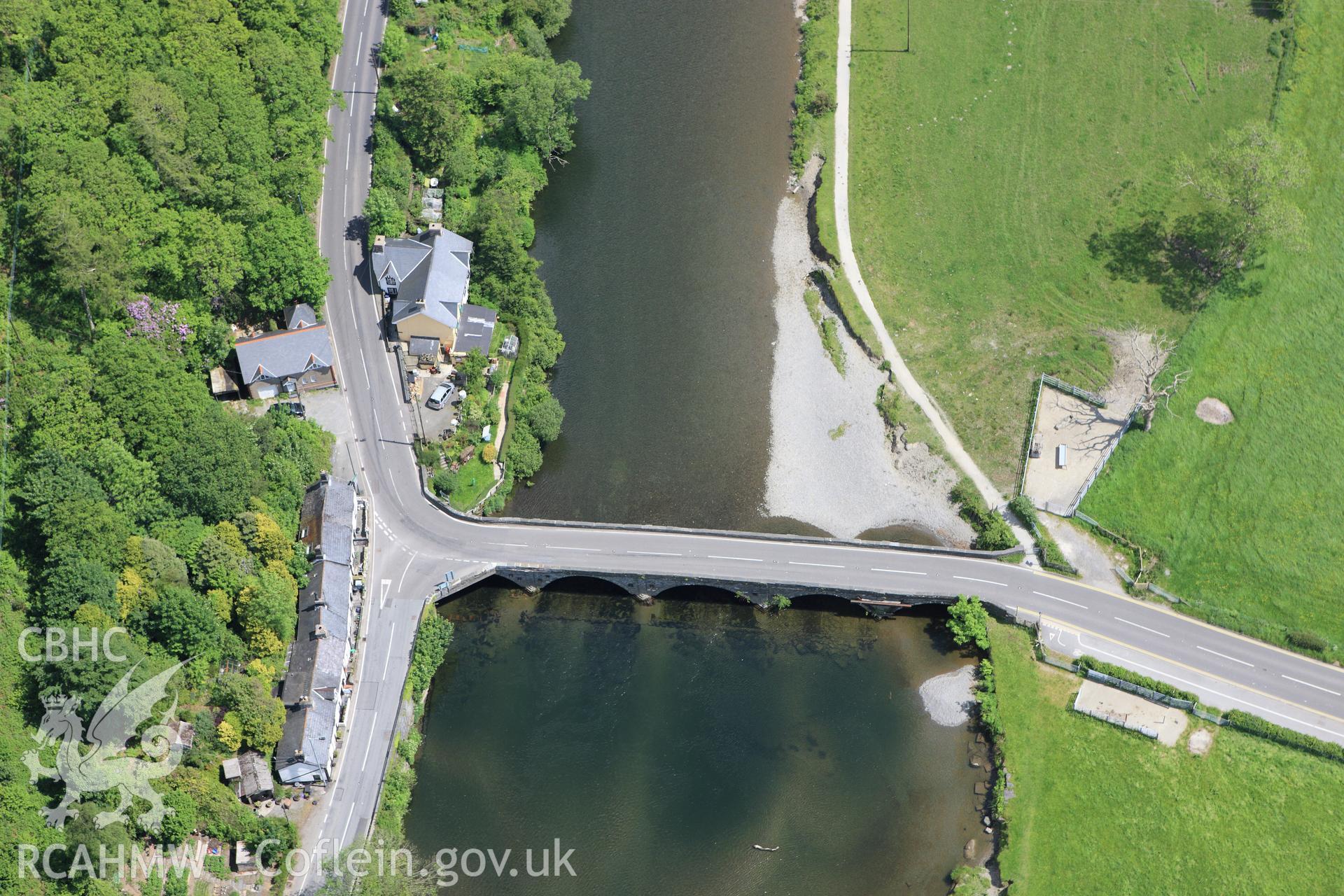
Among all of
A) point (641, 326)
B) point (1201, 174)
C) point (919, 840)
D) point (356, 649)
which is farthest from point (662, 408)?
point (1201, 174)

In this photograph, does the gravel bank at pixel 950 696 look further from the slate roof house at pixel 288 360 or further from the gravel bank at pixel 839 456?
the slate roof house at pixel 288 360

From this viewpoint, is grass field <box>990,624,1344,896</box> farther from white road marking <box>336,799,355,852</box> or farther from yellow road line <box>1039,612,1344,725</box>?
white road marking <box>336,799,355,852</box>

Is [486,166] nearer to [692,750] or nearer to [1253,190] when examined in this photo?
[692,750]

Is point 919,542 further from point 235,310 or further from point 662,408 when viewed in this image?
point 235,310

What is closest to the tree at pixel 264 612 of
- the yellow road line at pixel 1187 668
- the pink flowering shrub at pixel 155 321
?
the pink flowering shrub at pixel 155 321

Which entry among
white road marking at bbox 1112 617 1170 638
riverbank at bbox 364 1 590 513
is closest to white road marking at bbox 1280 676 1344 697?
white road marking at bbox 1112 617 1170 638

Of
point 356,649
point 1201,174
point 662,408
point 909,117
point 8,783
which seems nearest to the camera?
point 8,783
